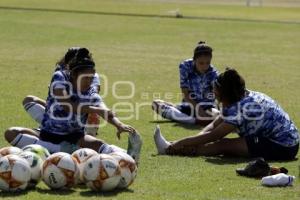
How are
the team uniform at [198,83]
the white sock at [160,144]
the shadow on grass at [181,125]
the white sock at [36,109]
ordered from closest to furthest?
the white sock at [160,144]
the white sock at [36,109]
the shadow on grass at [181,125]
the team uniform at [198,83]

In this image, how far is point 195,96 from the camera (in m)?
14.8

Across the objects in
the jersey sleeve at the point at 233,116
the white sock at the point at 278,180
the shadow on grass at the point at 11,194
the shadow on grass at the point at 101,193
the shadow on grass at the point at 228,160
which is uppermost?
the jersey sleeve at the point at 233,116

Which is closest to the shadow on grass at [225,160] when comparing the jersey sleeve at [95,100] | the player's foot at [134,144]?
the player's foot at [134,144]

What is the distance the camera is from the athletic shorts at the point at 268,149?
11.1 meters

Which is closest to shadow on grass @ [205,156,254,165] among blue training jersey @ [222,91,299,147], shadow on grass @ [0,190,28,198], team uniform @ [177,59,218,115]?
blue training jersey @ [222,91,299,147]

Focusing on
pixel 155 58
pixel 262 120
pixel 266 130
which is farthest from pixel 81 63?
pixel 155 58

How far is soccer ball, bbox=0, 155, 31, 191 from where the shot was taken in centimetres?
866

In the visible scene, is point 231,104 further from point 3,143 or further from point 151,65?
point 151,65

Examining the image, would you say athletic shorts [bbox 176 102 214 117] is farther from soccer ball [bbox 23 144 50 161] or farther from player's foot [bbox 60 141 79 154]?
soccer ball [bbox 23 144 50 161]

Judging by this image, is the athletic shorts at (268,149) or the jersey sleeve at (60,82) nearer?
the jersey sleeve at (60,82)

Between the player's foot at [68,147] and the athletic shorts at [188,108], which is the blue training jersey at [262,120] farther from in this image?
the athletic shorts at [188,108]

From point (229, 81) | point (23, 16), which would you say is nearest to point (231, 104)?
point (229, 81)

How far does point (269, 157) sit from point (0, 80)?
9.66 meters

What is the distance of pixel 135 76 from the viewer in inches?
814
